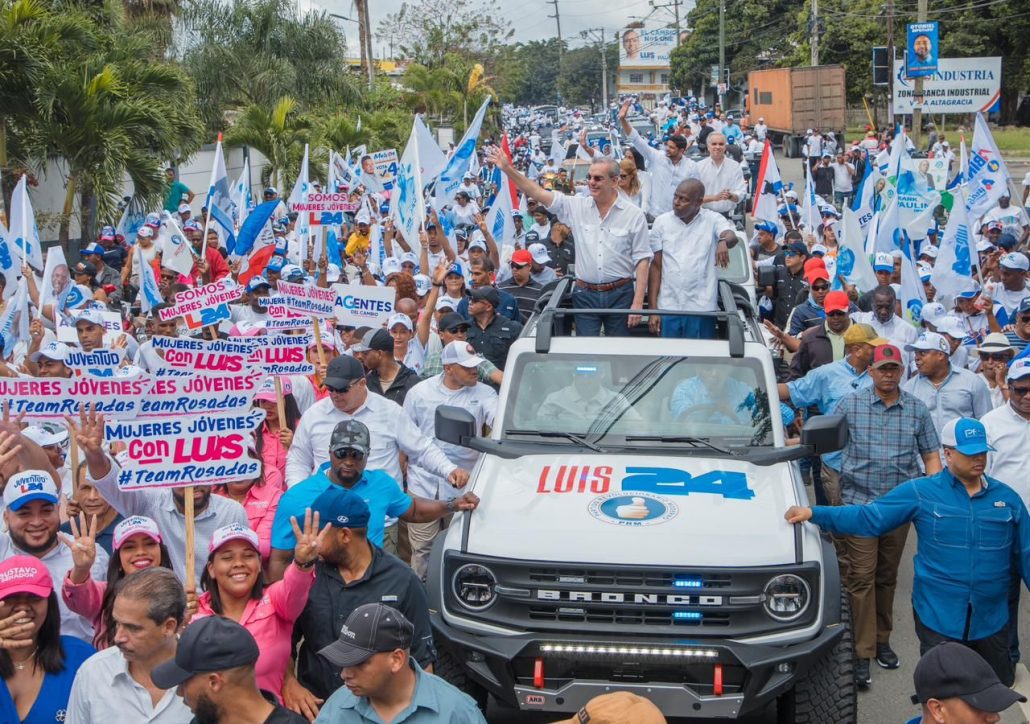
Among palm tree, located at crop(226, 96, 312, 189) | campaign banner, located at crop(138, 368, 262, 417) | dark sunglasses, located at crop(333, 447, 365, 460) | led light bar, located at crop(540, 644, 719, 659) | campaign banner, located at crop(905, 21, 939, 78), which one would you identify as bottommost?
led light bar, located at crop(540, 644, 719, 659)

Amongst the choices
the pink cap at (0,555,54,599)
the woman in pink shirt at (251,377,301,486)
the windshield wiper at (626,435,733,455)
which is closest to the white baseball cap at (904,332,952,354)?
the windshield wiper at (626,435,733,455)

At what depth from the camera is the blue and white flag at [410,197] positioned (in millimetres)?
14492

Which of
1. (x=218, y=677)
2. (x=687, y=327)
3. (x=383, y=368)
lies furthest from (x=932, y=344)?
(x=218, y=677)

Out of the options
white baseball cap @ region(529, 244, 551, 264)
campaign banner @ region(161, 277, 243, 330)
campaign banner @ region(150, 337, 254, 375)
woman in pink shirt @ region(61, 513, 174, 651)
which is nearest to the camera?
woman in pink shirt @ region(61, 513, 174, 651)

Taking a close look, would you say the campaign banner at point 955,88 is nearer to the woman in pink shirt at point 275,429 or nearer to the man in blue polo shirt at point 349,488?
the woman in pink shirt at point 275,429

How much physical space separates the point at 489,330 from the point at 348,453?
444 cm

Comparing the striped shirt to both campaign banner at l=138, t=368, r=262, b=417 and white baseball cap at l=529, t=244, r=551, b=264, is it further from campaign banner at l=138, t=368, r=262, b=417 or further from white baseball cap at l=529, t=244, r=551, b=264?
white baseball cap at l=529, t=244, r=551, b=264

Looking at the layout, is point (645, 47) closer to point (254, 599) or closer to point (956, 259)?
point (956, 259)

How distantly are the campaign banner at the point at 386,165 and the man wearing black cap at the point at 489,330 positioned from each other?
8.81m

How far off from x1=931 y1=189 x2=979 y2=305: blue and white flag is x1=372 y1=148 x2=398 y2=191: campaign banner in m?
8.68

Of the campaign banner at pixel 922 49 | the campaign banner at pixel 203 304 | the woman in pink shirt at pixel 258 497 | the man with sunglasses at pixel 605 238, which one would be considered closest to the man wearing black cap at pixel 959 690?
the woman in pink shirt at pixel 258 497

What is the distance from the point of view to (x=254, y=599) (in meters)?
5.18

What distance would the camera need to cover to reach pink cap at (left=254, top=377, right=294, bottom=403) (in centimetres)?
841

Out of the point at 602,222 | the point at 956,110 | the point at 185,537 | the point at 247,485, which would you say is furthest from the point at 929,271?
the point at 956,110
